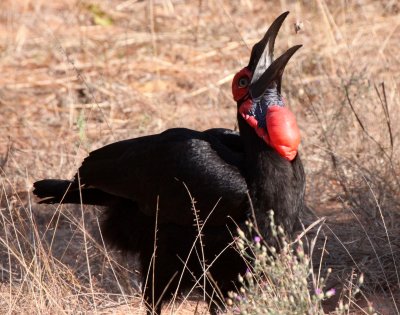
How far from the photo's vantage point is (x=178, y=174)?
382 centimetres

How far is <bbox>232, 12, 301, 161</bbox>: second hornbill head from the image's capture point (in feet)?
12.1

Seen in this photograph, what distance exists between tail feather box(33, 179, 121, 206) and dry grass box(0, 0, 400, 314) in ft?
0.34

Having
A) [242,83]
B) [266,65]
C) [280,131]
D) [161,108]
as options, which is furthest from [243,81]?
[161,108]

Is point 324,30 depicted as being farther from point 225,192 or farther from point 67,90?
point 225,192

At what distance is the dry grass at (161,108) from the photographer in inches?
169

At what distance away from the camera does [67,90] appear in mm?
6801

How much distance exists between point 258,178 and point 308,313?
861 millimetres

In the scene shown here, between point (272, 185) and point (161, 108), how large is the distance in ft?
9.32

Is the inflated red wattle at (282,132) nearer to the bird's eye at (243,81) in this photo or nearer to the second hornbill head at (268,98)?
the second hornbill head at (268,98)

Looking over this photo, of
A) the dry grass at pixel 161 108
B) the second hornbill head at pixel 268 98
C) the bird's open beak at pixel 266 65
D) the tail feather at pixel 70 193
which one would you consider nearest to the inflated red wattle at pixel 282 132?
the second hornbill head at pixel 268 98

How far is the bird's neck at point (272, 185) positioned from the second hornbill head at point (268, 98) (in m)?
0.04

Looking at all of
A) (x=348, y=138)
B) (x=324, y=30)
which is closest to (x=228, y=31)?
(x=324, y=30)

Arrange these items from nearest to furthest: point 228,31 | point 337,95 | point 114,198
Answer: point 114,198 < point 337,95 < point 228,31

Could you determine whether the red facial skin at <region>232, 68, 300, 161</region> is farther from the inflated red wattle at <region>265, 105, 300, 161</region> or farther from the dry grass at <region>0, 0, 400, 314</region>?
the dry grass at <region>0, 0, 400, 314</region>
